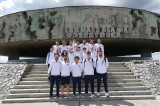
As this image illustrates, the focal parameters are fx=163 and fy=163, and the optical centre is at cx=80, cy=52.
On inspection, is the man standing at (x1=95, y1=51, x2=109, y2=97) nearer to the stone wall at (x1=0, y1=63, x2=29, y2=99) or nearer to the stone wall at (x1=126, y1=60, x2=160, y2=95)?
the stone wall at (x1=126, y1=60, x2=160, y2=95)

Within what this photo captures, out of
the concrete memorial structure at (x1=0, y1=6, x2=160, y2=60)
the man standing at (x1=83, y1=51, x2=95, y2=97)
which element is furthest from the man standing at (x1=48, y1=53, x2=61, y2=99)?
the concrete memorial structure at (x1=0, y1=6, x2=160, y2=60)

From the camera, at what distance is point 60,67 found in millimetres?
6473

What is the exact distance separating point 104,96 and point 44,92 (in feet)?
8.62

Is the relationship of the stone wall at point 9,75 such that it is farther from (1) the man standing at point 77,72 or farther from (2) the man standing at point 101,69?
(2) the man standing at point 101,69

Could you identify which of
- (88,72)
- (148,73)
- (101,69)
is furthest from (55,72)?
(148,73)

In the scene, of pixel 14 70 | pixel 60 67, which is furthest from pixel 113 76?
pixel 14 70

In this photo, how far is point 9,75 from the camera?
8.57m

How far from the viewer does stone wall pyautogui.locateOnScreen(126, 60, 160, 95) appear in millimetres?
7715

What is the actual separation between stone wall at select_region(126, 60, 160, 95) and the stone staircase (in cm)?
27

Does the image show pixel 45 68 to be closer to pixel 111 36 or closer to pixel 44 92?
pixel 44 92

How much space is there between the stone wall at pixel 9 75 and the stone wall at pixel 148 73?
20.0ft

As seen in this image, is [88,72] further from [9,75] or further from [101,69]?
[9,75]

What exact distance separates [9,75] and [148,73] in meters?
7.32

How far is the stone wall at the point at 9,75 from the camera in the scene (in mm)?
7656
